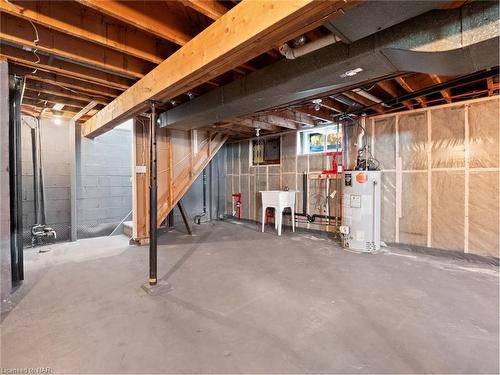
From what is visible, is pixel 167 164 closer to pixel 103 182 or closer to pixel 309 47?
pixel 103 182

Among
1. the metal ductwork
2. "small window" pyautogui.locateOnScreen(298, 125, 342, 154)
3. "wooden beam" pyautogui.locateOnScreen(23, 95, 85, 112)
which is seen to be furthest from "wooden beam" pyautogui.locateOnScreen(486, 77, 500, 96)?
"wooden beam" pyautogui.locateOnScreen(23, 95, 85, 112)

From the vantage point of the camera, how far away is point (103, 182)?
5.10m

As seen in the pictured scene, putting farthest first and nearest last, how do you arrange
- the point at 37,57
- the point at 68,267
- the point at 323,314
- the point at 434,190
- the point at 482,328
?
the point at 434,190, the point at 68,267, the point at 37,57, the point at 323,314, the point at 482,328

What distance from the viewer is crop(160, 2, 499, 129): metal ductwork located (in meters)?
1.51

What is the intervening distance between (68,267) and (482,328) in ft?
14.4

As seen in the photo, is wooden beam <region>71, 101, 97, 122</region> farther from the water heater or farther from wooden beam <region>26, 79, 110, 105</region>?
the water heater

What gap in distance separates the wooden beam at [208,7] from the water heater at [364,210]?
3.10m

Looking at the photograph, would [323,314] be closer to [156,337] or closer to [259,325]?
[259,325]

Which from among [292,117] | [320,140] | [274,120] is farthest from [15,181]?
[320,140]

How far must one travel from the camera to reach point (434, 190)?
3.74 meters

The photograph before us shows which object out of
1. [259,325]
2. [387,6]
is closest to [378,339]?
[259,325]

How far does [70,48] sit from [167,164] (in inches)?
111

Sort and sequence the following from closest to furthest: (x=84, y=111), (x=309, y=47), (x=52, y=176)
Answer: (x=309, y=47) < (x=84, y=111) < (x=52, y=176)

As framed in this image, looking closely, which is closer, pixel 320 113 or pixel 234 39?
pixel 234 39
